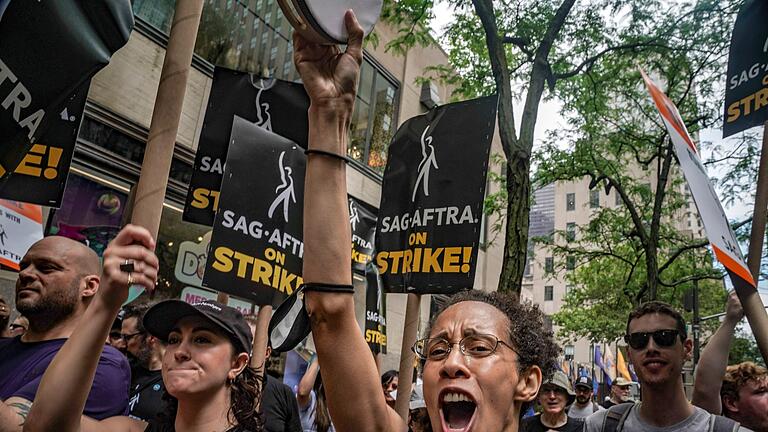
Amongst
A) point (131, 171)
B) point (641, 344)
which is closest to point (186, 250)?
point (131, 171)

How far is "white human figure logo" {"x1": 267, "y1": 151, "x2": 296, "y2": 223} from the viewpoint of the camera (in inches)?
198

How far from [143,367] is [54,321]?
1599 millimetres

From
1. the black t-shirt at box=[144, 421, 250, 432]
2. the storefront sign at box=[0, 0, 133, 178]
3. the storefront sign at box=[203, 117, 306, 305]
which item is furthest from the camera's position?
the storefront sign at box=[203, 117, 306, 305]

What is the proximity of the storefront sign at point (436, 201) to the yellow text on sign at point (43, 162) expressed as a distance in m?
2.74

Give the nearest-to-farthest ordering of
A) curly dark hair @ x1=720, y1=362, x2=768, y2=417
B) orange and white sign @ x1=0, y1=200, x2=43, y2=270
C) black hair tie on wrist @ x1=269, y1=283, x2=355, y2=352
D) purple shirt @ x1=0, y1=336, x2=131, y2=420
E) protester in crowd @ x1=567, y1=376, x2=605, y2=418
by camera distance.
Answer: black hair tie on wrist @ x1=269, y1=283, x2=355, y2=352 < purple shirt @ x1=0, y1=336, x2=131, y2=420 < curly dark hair @ x1=720, y1=362, x2=768, y2=417 < orange and white sign @ x1=0, y1=200, x2=43, y2=270 < protester in crowd @ x1=567, y1=376, x2=605, y2=418

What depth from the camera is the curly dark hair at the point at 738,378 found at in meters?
3.68

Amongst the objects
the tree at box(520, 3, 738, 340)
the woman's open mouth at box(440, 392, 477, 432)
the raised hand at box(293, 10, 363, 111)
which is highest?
the tree at box(520, 3, 738, 340)

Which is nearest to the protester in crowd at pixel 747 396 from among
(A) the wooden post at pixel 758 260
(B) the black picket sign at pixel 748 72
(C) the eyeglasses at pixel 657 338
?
(C) the eyeglasses at pixel 657 338

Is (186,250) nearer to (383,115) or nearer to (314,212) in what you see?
(383,115)

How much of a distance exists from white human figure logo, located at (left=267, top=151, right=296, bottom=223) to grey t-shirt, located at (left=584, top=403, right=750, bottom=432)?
2.96 m

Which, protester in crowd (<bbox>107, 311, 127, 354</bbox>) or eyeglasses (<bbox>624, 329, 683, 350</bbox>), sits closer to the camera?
eyeglasses (<bbox>624, 329, 683, 350</bbox>)

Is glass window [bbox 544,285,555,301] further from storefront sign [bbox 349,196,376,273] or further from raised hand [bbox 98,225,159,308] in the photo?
raised hand [bbox 98,225,159,308]

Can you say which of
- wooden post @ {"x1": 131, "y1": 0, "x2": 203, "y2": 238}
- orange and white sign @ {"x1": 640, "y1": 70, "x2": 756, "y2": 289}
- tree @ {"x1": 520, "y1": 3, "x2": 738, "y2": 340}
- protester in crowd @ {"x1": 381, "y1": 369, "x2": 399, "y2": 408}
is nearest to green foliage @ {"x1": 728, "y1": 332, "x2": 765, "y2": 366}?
tree @ {"x1": 520, "y1": 3, "x2": 738, "y2": 340}

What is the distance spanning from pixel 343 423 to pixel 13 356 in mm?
1909
